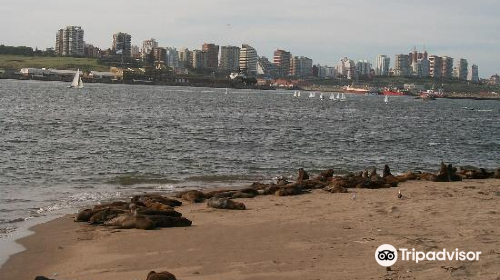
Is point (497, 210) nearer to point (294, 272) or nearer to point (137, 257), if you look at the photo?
point (294, 272)

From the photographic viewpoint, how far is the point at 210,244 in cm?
1384

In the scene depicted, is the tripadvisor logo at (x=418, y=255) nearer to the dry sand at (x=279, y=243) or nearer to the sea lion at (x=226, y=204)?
the dry sand at (x=279, y=243)

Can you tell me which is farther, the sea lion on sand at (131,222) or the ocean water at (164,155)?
the ocean water at (164,155)

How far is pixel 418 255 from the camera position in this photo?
39.1 feet

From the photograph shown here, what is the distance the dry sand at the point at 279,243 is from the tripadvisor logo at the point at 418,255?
164 millimetres

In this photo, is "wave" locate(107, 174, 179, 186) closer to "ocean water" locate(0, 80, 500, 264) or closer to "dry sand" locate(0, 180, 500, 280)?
"ocean water" locate(0, 80, 500, 264)

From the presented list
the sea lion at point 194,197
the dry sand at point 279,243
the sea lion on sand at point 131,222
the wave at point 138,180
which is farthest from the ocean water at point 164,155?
the sea lion at point 194,197

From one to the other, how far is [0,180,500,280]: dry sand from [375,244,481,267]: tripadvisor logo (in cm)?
16

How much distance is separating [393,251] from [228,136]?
3605 centimetres

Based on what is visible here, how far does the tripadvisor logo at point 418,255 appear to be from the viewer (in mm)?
11516

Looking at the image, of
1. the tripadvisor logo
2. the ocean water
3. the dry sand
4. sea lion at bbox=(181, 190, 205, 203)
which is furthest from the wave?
the tripadvisor logo

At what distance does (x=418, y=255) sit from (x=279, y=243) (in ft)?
10.1

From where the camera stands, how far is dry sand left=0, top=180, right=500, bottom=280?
1133cm

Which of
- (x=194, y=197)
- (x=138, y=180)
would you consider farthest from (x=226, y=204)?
(x=138, y=180)
